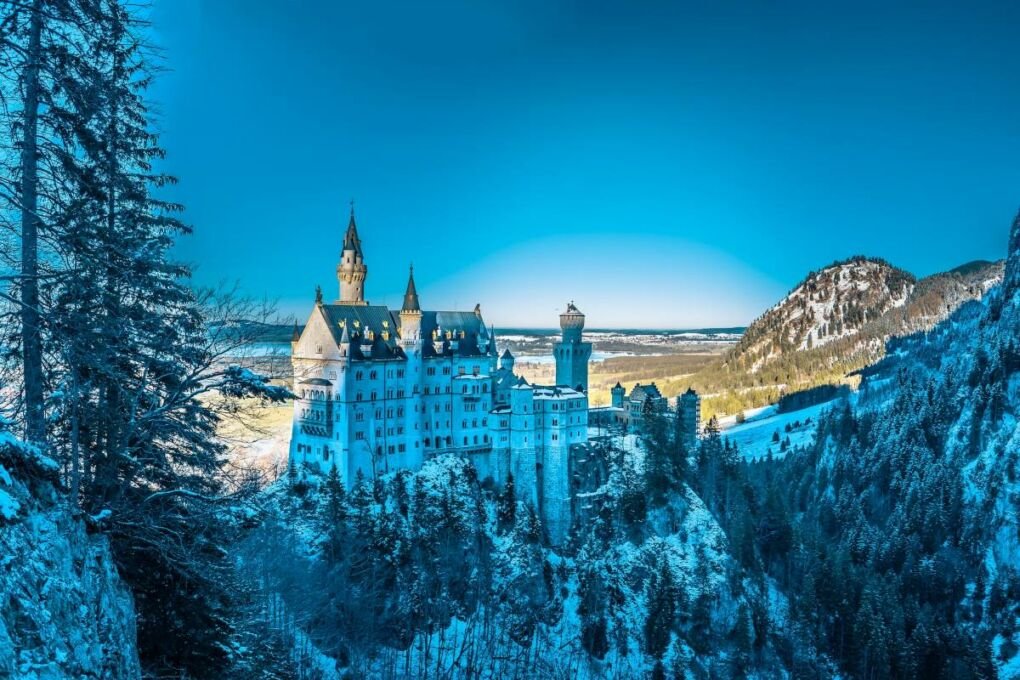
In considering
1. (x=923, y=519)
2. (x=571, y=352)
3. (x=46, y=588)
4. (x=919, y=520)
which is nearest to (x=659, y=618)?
(x=571, y=352)

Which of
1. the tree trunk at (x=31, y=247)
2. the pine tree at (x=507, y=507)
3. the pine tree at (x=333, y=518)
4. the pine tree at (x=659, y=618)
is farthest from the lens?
the pine tree at (x=507, y=507)

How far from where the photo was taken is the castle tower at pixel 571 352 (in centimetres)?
9819

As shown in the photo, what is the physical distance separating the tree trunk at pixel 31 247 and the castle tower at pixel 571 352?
8304 centimetres

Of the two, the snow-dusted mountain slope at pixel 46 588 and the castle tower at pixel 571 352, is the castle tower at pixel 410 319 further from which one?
the snow-dusted mountain slope at pixel 46 588

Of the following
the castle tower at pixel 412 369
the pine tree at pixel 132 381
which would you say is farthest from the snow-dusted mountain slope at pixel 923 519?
the pine tree at pixel 132 381

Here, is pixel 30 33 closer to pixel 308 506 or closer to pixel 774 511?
pixel 308 506

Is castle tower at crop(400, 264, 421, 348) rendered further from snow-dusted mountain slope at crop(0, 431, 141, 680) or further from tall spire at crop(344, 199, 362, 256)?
snow-dusted mountain slope at crop(0, 431, 141, 680)

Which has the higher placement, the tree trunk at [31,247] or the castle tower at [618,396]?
the tree trunk at [31,247]

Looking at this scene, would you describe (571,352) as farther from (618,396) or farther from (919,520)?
(919,520)

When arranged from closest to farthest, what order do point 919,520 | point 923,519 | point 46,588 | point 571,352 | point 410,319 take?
point 46,588 < point 410,319 < point 571,352 < point 919,520 < point 923,519

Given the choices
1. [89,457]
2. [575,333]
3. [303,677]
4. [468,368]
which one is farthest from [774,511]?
A: [89,457]

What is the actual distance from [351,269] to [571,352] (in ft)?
101

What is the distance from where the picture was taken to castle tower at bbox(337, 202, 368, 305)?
8238 centimetres

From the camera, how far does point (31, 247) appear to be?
15609 mm
